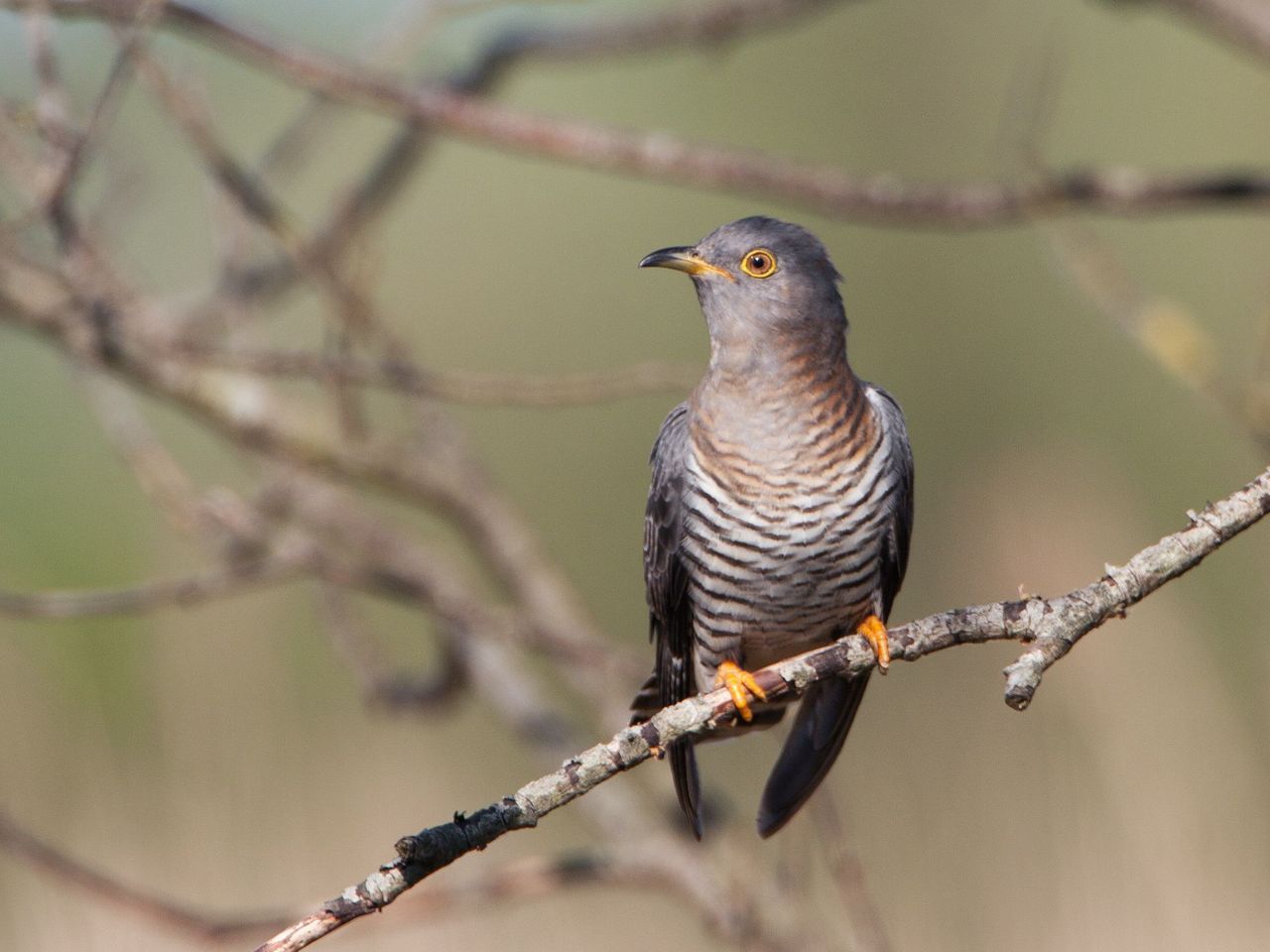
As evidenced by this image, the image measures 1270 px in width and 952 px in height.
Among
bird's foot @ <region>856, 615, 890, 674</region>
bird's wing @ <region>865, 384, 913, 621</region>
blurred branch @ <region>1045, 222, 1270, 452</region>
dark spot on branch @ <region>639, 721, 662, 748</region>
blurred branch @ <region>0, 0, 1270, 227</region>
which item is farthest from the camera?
blurred branch @ <region>0, 0, 1270, 227</region>

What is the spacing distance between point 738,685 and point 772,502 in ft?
1.27

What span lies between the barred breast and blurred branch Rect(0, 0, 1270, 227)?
726mm

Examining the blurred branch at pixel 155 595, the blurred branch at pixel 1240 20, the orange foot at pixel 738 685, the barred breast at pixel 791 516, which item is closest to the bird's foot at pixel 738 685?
the orange foot at pixel 738 685

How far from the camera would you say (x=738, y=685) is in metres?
2.74

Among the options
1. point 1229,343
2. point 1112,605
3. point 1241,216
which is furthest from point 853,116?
point 1112,605

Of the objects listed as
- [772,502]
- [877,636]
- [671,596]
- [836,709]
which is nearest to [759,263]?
[772,502]

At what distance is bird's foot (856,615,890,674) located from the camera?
7.70 ft

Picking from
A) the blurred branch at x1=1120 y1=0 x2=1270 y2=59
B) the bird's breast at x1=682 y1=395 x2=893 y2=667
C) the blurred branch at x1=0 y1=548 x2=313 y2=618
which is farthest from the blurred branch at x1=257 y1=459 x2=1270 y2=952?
the blurred branch at x1=1120 y1=0 x2=1270 y2=59

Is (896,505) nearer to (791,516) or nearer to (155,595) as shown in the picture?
(791,516)

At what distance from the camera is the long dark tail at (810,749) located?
10.1 feet

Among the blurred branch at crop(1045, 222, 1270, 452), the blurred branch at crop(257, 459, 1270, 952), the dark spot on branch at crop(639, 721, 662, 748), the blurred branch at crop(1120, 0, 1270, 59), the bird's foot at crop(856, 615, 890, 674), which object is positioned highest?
the blurred branch at crop(1120, 0, 1270, 59)

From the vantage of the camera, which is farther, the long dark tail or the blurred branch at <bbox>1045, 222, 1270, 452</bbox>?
the blurred branch at <bbox>1045, 222, 1270, 452</bbox>

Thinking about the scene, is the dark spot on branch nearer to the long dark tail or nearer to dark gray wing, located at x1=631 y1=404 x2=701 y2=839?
dark gray wing, located at x1=631 y1=404 x2=701 y2=839

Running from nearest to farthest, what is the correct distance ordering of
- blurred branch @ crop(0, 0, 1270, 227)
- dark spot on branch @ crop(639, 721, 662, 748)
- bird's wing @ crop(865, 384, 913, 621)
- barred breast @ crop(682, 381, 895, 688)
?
dark spot on branch @ crop(639, 721, 662, 748)
barred breast @ crop(682, 381, 895, 688)
bird's wing @ crop(865, 384, 913, 621)
blurred branch @ crop(0, 0, 1270, 227)
